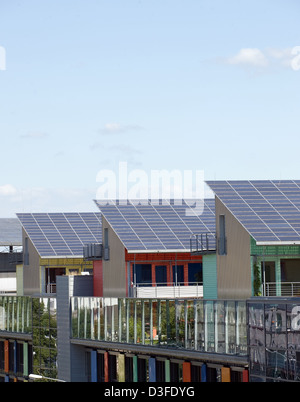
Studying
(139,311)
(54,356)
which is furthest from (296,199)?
(54,356)

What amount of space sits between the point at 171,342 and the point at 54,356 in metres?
16.3

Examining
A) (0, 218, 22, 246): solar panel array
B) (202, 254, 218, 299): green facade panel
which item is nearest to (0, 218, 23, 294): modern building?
(0, 218, 22, 246): solar panel array

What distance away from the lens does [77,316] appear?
57.9 meters

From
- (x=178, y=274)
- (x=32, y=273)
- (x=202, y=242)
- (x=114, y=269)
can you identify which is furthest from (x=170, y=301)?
(x=32, y=273)

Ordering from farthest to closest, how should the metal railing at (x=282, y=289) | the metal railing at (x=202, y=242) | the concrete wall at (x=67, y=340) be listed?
the concrete wall at (x=67, y=340)
the metal railing at (x=202, y=242)
the metal railing at (x=282, y=289)

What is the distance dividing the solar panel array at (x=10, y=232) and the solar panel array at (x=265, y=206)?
39582 millimetres

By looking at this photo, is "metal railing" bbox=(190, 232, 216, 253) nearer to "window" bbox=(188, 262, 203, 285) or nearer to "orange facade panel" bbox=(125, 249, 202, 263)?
"orange facade panel" bbox=(125, 249, 202, 263)

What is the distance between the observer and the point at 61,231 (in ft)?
243

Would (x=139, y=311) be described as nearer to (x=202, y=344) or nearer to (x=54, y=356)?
(x=202, y=344)

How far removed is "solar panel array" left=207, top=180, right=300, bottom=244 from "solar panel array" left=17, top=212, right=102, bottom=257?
21281 millimetres

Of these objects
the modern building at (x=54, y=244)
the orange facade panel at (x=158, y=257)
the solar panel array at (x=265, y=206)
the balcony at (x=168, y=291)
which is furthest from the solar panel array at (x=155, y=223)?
the modern building at (x=54, y=244)

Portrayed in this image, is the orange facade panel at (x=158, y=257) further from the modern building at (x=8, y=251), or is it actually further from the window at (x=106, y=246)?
the modern building at (x=8, y=251)

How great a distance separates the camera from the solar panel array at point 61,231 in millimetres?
71938

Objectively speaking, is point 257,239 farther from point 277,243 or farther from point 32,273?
point 32,273
